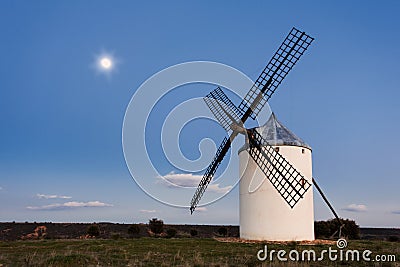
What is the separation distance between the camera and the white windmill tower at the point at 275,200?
2283 cm

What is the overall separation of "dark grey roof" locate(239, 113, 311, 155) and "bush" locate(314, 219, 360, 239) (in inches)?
388

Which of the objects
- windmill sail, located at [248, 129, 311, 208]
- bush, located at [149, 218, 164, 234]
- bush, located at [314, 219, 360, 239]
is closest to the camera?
windmill sail, located at [248, 129, 311, 208]

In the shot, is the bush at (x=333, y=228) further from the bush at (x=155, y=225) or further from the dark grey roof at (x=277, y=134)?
the bush at (x=155, y=225)

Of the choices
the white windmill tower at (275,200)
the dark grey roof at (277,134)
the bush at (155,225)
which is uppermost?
the dark grey roof at (277,134)

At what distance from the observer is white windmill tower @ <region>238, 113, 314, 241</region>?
74.9 feet

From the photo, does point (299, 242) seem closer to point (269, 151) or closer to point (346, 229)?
point (269, 151)

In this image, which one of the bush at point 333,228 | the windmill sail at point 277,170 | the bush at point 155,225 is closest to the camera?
the windmill sail at point 277,170

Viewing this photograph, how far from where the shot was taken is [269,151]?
22.9 meters

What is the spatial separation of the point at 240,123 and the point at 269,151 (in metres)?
2.27

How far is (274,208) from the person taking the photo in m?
23.0

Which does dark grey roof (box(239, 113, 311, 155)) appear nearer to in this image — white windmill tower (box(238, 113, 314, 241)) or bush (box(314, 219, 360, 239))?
white windmill tower (box(238, 113, 314, 241))

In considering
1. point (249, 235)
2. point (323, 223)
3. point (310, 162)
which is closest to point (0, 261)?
point (249, 235)

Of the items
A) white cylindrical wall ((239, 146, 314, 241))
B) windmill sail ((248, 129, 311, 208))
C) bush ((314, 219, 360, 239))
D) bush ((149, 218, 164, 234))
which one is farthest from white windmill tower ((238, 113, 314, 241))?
bush ((149, 218, 164, 234))

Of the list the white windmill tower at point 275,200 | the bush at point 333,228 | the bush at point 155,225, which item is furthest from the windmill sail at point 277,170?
the bush at point 155,225
